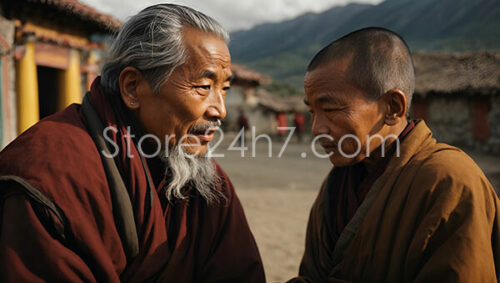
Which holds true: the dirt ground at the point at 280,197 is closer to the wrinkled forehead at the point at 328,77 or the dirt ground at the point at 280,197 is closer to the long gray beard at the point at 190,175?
the long gray beard at the point at 190,175

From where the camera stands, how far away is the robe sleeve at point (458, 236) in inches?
51.8

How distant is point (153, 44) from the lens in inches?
62.6

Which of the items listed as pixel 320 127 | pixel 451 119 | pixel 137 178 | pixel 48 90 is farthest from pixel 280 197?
pixel 451 119

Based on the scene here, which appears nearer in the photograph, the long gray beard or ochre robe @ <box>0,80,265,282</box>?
ochre robe @ <box>0,80,265,282</box>

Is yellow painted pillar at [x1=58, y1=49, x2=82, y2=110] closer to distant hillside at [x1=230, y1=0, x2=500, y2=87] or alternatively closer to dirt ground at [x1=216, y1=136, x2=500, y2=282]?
dirt ground at [x1=216, y1=136, x2=500, y2=282]

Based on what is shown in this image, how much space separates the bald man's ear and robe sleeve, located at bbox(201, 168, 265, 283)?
31.9 inches

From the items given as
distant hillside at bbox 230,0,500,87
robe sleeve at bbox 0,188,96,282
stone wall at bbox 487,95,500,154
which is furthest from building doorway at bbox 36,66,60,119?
distant hillside at bbox 230,0,500,87

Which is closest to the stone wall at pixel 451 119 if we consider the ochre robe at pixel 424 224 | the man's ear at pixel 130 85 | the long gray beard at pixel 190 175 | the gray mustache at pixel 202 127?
the ochre robe at pixel 424 224

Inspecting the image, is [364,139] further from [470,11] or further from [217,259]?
[470,11]

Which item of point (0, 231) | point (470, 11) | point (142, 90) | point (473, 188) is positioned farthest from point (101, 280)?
point (470, 11)

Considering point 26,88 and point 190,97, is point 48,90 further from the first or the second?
point 190,97

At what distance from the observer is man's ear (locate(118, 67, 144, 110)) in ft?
5.35

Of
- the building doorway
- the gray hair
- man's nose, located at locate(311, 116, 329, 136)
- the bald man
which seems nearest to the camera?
the bald man

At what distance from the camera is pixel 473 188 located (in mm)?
1371
